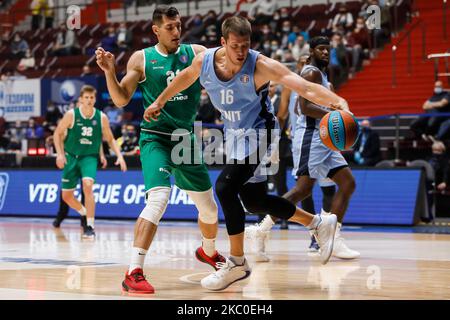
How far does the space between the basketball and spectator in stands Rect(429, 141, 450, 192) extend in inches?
332

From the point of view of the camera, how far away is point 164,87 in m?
7.22

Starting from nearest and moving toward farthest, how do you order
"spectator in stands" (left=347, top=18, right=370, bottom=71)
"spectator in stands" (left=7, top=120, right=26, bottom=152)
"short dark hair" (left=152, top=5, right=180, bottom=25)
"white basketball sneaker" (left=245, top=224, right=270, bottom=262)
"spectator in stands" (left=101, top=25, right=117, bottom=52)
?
"short dark hair" (left=152, top=5, right=180, bottom=25) → "white basketball sneaker" (left=245, top=224, right=270, bottom=262) → "spectator in stands" (left=347, top=18, right=370, bottom=71) → "spectator in stands" (left=7, top=120, right=26, bottom=152) → "spectator in stands" (left=101, top=25, right=117, bottom=52)

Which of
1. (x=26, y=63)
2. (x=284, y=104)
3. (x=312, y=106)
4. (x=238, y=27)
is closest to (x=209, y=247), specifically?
(x=238, y=27)

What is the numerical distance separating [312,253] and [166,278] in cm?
263

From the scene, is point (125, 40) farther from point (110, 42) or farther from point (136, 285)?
point (136, 285)

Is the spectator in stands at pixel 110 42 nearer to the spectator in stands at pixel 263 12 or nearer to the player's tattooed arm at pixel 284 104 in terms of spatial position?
the spectator in stands at pixel 263 12

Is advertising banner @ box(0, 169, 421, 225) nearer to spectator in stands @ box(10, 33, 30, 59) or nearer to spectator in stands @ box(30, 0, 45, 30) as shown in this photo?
spectator in stands @ box(10, 33, 30, 59)

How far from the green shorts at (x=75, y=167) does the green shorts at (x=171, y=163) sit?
6175 mm

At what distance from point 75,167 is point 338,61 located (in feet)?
31.0

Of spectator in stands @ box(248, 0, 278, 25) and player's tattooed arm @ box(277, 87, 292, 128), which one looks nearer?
player's tattooed arm @ box(277, 87, 292, 128)

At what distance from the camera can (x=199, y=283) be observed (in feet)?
23.2

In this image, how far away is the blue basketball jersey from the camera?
6570 millimetres

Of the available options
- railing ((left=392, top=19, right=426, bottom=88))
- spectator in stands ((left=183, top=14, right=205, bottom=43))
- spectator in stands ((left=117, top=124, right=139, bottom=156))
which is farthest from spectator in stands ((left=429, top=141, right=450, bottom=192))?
spectator in stands ((left=183, top=14, right=205, bottom=43))
